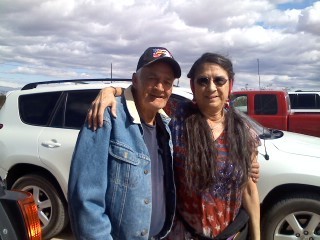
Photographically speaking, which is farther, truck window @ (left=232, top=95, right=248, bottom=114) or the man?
truck window @ (left=232, top=95, right=248, bottom=114)

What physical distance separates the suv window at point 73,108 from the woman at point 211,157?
2.21 meters

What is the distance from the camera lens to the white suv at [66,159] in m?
3.46

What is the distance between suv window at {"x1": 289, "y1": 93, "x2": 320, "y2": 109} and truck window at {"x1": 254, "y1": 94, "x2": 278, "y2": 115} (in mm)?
3939

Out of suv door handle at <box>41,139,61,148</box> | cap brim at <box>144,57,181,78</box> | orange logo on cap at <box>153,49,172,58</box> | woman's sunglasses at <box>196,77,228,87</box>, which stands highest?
orange logo on cap at <box>153,49,172,58</box>

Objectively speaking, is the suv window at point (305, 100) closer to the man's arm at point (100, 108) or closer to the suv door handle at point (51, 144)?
the suv door handle at point (51, 144)

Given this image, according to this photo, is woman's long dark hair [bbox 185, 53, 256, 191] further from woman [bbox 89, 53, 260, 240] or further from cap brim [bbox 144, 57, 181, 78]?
cap brim [bbox 144, 57, 181, 78]

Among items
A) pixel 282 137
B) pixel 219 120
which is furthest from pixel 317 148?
pixel 219 120

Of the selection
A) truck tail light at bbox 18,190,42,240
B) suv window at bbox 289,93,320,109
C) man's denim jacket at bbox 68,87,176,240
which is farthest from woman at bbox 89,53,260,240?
suv window at bbox 289,93,320,109

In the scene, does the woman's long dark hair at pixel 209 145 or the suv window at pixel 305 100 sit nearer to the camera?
the woman's long dark hair at pixel 209 145

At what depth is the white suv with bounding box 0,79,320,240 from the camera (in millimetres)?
3459

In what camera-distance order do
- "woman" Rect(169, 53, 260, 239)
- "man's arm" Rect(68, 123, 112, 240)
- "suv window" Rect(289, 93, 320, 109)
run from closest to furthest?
"man's arm" Rect(68, 123, 112, 240)
"woman" Rect(169, 53, 260, 239)
"suv window" Rect(289, 93, 320, 109)

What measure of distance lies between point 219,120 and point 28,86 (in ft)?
10.9

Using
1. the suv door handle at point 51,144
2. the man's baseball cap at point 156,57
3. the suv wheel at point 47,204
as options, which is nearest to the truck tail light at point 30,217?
the man's baseball cap at point 156,57

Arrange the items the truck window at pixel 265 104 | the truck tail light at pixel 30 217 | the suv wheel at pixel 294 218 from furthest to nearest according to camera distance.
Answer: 1. the truck window at pixel 265 104
2. the suv wheel at pixel 294 218
3. the truck tail light at pixel 30 217
